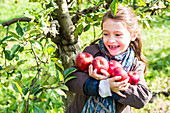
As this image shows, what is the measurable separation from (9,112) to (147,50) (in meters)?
3.13

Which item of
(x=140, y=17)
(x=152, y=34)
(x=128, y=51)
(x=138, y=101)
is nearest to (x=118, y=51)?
(x=128, y=51)

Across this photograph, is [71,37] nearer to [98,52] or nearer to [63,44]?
[63,44]

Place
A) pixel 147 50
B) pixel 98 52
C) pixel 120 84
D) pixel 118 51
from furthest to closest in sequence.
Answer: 1. pixel 147 50
2. pixel 98 52
3. pixel 118 51
4. pixel 120 84

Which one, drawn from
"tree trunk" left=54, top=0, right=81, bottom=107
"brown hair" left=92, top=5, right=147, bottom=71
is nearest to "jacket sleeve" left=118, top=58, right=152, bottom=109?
"brown hair" left=92, top=5, right=147, bottom=71

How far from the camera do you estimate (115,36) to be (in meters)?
1.62

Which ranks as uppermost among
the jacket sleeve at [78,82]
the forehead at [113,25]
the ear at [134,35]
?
the forehead at [113,25]

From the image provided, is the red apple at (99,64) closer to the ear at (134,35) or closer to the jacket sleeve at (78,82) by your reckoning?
the jacket sleeve at (78,82)

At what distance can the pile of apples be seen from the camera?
1491mm

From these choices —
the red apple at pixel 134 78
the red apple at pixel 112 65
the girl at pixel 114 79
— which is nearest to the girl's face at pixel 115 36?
the girl at pixel 114 79

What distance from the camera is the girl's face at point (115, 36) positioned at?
5.31ft

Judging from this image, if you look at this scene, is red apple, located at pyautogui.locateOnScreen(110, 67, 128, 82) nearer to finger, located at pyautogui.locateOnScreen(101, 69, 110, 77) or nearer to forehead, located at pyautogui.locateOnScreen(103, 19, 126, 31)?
finger, located at pyautogui.locateOnScreen(101, 69, 110, 77)

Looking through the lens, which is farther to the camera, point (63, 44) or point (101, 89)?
point (63, 44)

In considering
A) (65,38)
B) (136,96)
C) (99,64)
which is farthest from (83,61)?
(65,38)

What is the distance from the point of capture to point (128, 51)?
5.73ft
